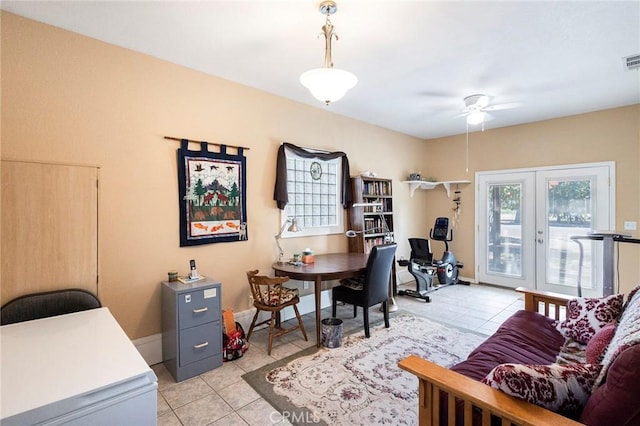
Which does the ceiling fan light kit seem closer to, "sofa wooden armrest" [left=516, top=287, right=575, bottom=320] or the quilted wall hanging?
"sofa wooden armrest" [left=516, top=287, right=575, bottom=320]

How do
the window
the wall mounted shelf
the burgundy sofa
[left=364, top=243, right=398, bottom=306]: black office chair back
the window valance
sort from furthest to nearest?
the wall mounted shelf < the window < the window valance < [left=364, top=243, right=398, bottom=306]: black office chair back < the burgundy sofa

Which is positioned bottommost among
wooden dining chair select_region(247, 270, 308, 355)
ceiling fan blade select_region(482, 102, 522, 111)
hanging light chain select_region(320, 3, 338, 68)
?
wooden dining chair select_region(247, 270, 308, 355)

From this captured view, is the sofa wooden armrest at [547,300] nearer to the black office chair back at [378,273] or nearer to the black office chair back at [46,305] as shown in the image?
the black office chair back at [378,273]

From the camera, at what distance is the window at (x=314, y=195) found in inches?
153

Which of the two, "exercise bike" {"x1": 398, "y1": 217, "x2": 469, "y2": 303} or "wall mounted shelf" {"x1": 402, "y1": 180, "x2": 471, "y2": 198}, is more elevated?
"wall mounted shelf" {"x1": 402, "y1": 180, "x2": 471, "y2": 198}

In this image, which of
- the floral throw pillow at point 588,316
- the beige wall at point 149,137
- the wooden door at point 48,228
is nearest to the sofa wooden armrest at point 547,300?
A: the floral throw pillow at point 588,316

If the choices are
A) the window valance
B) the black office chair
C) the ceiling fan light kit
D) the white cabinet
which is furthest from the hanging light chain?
the ceiling fan light kit

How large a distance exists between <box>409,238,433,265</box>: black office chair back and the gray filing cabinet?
3.33m

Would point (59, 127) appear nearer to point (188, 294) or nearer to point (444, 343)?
point (188, 294)

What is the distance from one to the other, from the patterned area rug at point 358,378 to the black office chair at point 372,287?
0.34 meters

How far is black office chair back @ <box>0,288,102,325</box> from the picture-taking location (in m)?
1.91

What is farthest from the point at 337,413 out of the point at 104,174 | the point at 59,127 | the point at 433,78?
the point at 433,78

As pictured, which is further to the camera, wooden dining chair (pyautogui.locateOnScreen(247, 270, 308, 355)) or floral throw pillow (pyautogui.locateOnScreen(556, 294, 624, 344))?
wooden dining chair (pyautogui.locateOnScreen(247, 270, 308, 355))

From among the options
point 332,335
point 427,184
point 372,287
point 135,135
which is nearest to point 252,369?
point 332,335
